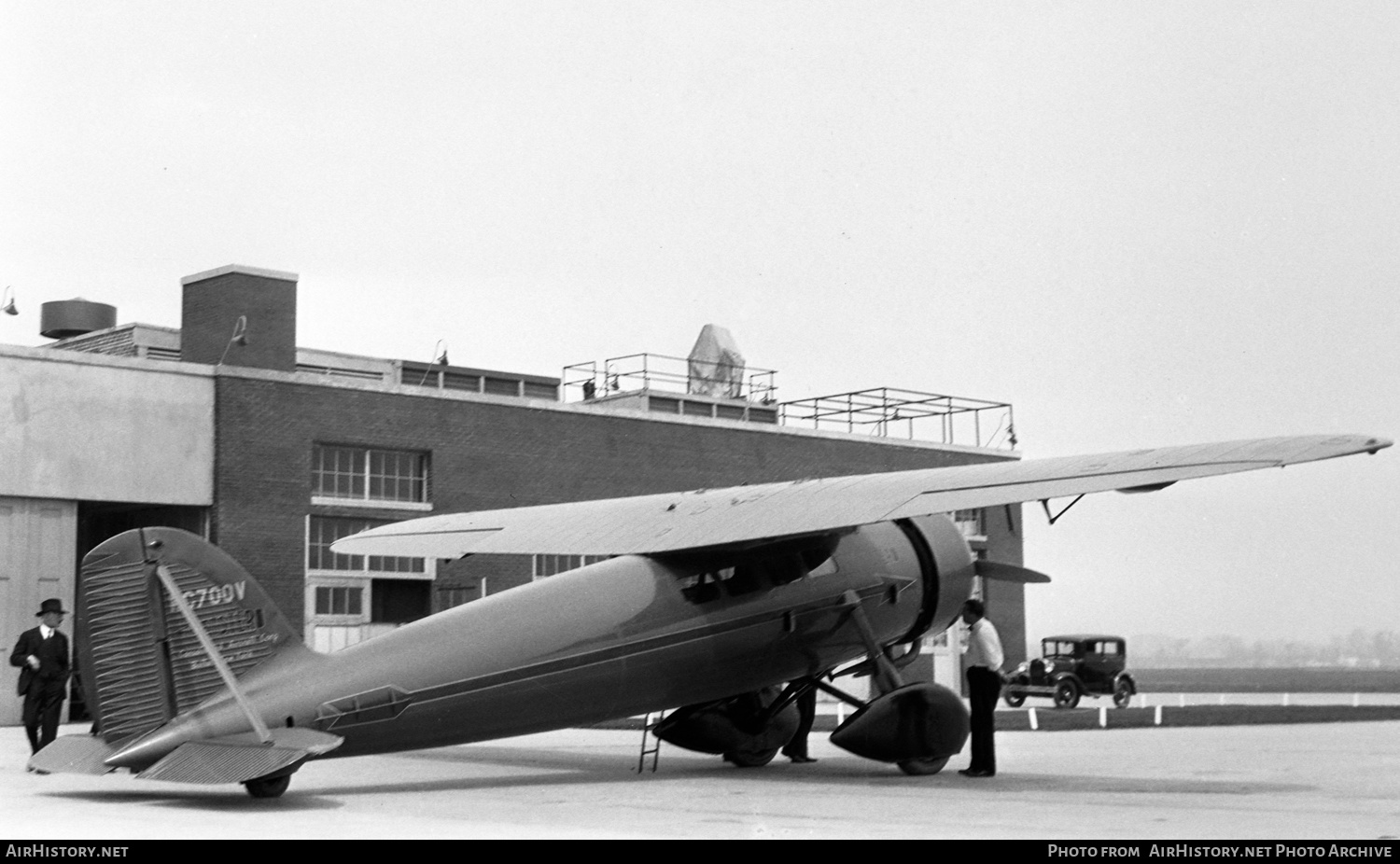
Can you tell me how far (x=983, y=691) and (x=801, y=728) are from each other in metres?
2.72

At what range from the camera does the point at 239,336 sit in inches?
1284

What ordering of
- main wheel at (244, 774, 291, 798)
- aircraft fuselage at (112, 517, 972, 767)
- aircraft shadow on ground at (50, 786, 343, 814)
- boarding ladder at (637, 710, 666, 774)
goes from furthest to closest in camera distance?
boarding ladder at (637, 710, 666, 774) < aircraft fuselage at (112, 517, 972, 767) < main wheel at (244, 774, 291, 798) < aircraft shadow on ground at (50, 786, 343, 814)

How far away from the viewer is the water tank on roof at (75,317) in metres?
40.2

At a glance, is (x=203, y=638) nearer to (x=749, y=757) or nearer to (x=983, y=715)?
(x=749, y=757)

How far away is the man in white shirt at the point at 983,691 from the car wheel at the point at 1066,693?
2098cm

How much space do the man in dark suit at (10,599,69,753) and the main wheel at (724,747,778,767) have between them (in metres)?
7.52

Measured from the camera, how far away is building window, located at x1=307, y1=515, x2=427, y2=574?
33062 mm

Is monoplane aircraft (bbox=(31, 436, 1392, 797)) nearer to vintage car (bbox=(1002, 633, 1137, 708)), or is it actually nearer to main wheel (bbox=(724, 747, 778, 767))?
main wheel (bbox=(724, 747, 778, 767))

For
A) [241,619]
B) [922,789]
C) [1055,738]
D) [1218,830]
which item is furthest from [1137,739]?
[241,619]

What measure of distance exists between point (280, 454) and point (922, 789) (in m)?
19.9

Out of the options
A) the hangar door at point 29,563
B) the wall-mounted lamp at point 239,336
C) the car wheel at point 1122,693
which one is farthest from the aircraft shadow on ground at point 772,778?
the car wheel at point 1122,693

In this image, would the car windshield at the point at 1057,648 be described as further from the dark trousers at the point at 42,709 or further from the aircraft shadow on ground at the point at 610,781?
the dark trousers at the point at 42,709

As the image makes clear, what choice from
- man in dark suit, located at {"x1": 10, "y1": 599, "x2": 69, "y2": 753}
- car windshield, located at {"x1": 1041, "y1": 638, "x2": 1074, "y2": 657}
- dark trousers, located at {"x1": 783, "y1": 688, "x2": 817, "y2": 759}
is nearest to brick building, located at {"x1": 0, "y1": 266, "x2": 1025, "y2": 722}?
car windshield, located at {"x1": 1041, "y1": 638, "x2": 1074, "y2": 657}

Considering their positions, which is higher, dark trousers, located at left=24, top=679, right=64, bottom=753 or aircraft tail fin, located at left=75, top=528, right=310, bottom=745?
aircraft tail fin, located at left=75, top=528, right=310, bottom=745
